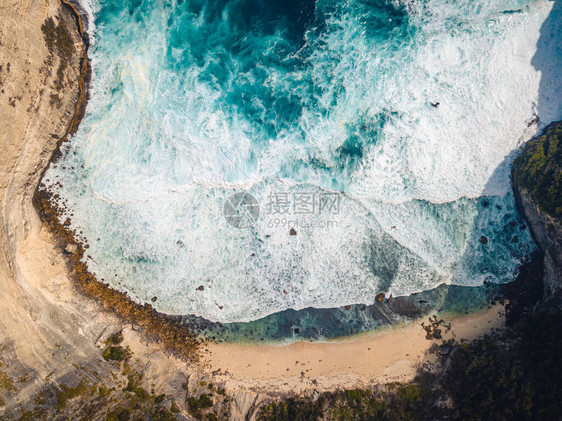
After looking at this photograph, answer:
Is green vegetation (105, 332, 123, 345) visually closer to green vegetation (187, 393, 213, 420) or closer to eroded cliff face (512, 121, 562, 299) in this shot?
green vegetation (187, 393, 213, 420)

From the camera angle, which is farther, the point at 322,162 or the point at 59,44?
the point at 322,162

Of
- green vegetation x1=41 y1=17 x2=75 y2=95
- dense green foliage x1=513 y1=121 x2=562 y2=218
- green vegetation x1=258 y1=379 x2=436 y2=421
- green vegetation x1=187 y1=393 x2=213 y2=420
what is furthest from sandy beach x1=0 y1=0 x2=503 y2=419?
dense green foliage x1=513 y1=121 x2=562 y2=218

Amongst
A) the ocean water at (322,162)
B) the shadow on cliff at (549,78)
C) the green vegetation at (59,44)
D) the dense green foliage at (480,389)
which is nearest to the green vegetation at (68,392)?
the ocean water at (322,162)

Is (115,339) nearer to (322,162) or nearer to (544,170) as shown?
(322,162)

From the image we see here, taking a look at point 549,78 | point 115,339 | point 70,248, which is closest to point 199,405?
point 115,339

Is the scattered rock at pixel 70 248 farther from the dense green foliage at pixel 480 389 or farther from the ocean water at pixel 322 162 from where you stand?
the dense green foliage at pixel 480 389

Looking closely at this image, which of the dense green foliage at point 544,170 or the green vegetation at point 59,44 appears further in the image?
the green vegetation at point 59,44
